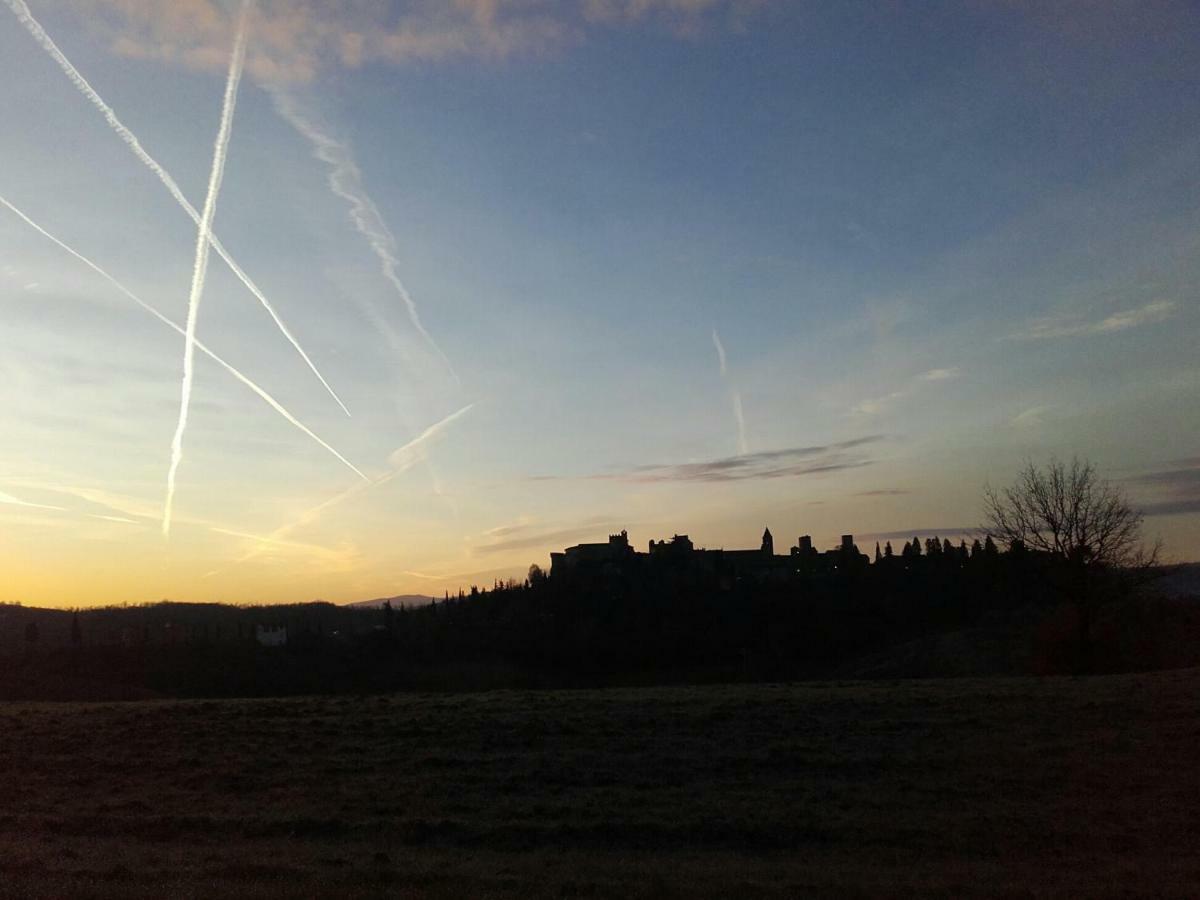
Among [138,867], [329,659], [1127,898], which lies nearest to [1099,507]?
[1127,898]

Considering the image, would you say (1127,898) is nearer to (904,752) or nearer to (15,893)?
(904,752)

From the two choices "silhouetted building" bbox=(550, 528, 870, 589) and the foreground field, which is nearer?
the foreground field

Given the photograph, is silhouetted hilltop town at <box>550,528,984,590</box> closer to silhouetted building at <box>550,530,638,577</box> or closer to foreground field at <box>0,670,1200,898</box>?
silhouetted building at <box>550,530,638,577</box>

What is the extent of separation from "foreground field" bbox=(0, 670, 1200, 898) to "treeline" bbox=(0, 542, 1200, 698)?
32.6m

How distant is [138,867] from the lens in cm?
1358

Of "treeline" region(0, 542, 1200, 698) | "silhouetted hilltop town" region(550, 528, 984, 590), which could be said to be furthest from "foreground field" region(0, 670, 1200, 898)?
"silhouetted hilltop town" region(550, 528, 984, 590)

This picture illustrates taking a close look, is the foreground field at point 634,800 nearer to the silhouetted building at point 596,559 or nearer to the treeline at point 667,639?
the treeline at point 667,639

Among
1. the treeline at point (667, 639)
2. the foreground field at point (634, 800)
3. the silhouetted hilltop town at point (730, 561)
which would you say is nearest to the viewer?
the foreground field at point (634, 800)

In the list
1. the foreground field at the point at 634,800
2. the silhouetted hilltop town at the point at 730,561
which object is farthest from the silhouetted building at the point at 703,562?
the foreground field at the point at 634,800

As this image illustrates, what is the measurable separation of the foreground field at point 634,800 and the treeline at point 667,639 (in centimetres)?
3256

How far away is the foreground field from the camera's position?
12906 mm

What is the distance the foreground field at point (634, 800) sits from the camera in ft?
42.3

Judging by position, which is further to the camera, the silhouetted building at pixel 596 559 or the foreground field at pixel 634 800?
the silhouetted building at pixel 596 559

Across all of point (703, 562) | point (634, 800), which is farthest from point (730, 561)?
point (634, 800)
